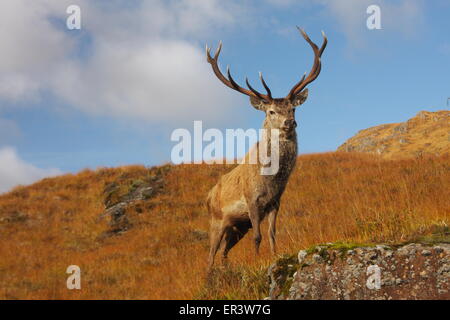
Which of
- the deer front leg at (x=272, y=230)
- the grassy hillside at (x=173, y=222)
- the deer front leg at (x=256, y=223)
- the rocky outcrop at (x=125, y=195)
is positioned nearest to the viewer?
the grassy hillside at (x=173, y=222)

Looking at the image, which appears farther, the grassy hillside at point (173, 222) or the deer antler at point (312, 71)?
the deer antler at point (312, 71)

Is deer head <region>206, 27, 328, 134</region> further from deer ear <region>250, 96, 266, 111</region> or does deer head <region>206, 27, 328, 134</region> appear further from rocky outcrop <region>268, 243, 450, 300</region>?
rocky outcrop <region>268, 243, 450, 300</region>

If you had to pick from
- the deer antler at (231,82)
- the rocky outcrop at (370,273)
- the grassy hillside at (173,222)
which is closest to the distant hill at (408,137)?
the grassy hillside at (173,222)

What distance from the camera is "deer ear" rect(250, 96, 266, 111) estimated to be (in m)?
6.32

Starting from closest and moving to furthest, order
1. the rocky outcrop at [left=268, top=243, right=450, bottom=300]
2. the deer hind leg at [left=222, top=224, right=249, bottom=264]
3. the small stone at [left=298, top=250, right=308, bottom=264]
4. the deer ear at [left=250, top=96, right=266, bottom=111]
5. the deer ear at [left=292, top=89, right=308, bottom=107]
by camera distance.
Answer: the rocky outcrop at [left=268, top=243, right=450, bottom=300] < the small stone at [left=298, top=250, right=308, bottom=264] < the deer ear at [left=250, top=96, right=266, bottom=111] < the deer ear at [left=292, top=89, right=308, bottom=107] < the deer hind leg at [left=222, top=224, right=249, bottom=264]

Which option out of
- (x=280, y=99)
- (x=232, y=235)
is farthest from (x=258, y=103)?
(x=232, y=235)

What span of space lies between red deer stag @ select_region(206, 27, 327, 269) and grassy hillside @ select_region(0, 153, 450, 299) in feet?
1.48

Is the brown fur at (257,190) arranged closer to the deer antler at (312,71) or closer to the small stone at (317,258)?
the deer antler at (312,71)

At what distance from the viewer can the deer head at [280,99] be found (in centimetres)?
600

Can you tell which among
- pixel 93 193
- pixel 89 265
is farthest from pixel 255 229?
pixel 93 193

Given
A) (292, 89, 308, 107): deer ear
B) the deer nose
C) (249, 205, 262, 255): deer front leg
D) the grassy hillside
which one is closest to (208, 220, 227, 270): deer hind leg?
the grassy hillside

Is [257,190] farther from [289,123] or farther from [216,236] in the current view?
[216,236]

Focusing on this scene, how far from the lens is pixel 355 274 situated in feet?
11.5

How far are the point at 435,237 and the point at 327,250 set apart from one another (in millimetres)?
1214
